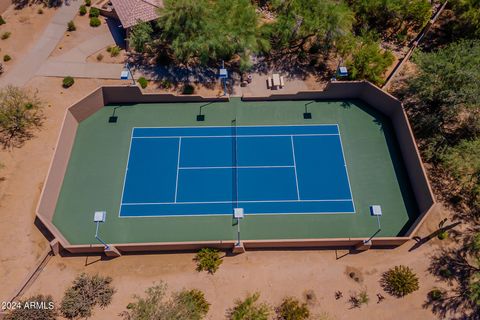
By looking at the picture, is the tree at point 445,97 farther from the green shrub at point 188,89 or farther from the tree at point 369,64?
the green shrub at point 188,89

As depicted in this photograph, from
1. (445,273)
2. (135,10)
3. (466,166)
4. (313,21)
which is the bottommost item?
(445,273)

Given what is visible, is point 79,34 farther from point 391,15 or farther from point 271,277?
point 391,15

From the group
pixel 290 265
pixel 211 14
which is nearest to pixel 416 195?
pixel 290 265

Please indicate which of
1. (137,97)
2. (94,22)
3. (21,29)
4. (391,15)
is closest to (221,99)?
(137,97)

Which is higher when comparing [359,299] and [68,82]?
[68,82]

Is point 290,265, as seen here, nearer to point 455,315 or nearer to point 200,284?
point 200,284

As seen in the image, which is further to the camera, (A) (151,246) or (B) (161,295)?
(A) (151,246)
